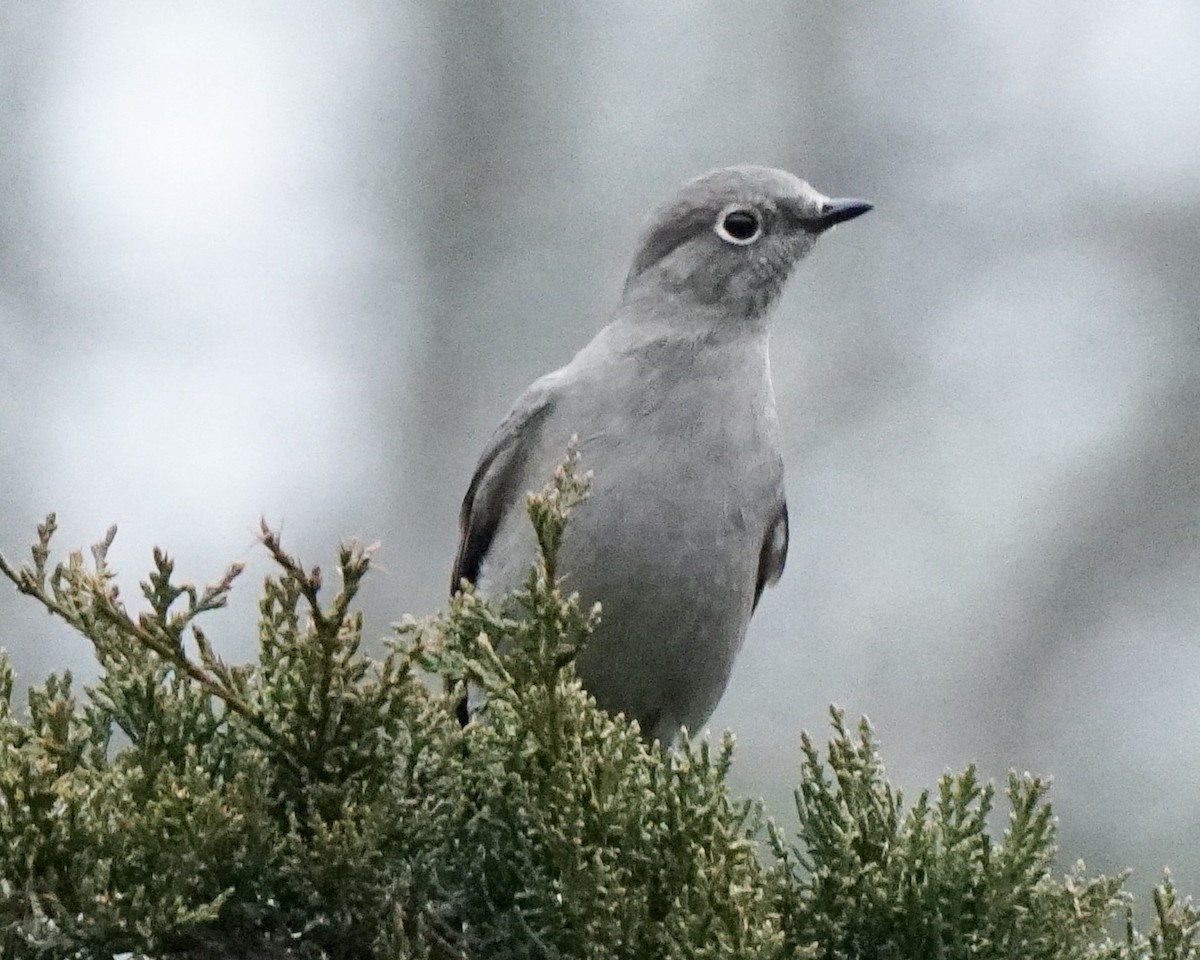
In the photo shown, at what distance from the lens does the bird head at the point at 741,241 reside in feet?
12.9

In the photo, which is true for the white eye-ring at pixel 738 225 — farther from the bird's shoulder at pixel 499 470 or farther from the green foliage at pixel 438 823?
the green foliage at pixel 438 823

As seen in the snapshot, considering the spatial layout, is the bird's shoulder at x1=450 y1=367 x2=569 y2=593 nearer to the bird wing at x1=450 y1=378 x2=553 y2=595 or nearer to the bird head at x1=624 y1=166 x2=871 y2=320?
the bird wing at x1=450 y1=378 x2=553 y2=595

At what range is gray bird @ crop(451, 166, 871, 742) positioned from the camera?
3395mm

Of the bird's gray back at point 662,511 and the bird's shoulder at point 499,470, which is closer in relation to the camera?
the bird's gray back at point 662,511

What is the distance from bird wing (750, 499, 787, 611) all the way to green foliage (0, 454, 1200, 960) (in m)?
1.42

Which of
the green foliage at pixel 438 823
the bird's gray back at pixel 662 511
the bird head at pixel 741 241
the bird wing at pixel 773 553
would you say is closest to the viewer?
the green foliage at pixel 438 823

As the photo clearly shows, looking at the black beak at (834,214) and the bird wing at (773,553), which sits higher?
the black beak at (834,214)

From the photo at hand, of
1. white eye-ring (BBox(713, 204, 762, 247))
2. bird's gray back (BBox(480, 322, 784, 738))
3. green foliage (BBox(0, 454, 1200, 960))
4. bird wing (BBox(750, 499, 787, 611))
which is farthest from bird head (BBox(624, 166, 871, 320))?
green foliage (BBox(0, 454, 1200, 960))

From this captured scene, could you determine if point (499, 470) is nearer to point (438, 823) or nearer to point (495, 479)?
point (495, 479)

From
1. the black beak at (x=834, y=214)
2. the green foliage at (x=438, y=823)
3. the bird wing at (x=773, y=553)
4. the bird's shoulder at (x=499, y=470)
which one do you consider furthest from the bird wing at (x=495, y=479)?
the green foliage at (x=438, y=823)

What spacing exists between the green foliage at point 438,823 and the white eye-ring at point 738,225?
1789 millimetres

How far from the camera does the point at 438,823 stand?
226 centimetres

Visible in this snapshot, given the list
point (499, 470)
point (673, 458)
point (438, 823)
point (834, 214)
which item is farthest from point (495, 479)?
point (438, 823)

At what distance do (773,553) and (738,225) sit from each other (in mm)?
769
